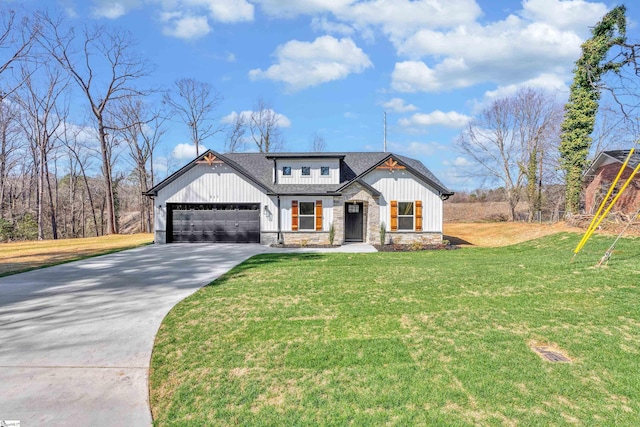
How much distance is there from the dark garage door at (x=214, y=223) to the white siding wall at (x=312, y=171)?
235cm

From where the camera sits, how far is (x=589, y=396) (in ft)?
10.4

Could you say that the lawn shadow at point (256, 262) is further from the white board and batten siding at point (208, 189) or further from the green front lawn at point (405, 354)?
the white board and batten siding at point (208, 189)

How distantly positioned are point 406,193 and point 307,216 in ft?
17.2

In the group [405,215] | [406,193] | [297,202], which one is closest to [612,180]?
[406,193]

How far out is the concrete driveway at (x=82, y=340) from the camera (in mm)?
3123

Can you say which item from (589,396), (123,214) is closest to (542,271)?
(589,396)

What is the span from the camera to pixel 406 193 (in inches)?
656

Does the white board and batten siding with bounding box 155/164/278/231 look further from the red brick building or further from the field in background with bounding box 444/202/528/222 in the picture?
the field in background with bounding box 444/202/528/222

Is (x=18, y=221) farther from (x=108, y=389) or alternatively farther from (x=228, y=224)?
(x=108, y=389)

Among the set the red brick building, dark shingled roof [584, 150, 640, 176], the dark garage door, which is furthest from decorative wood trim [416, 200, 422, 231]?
dark shingled roof [584, 150, 640, 176]

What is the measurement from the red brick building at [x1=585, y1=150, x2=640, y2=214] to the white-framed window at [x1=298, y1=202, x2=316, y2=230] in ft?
44.6

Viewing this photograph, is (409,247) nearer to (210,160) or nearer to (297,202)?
(297,202)

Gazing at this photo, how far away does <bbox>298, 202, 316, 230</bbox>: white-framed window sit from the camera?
16.8 m

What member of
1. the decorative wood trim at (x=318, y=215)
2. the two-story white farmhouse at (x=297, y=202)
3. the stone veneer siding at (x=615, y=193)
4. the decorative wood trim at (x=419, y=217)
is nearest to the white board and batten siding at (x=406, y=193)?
the two-story white farmhouse at (x=297, y=202)
